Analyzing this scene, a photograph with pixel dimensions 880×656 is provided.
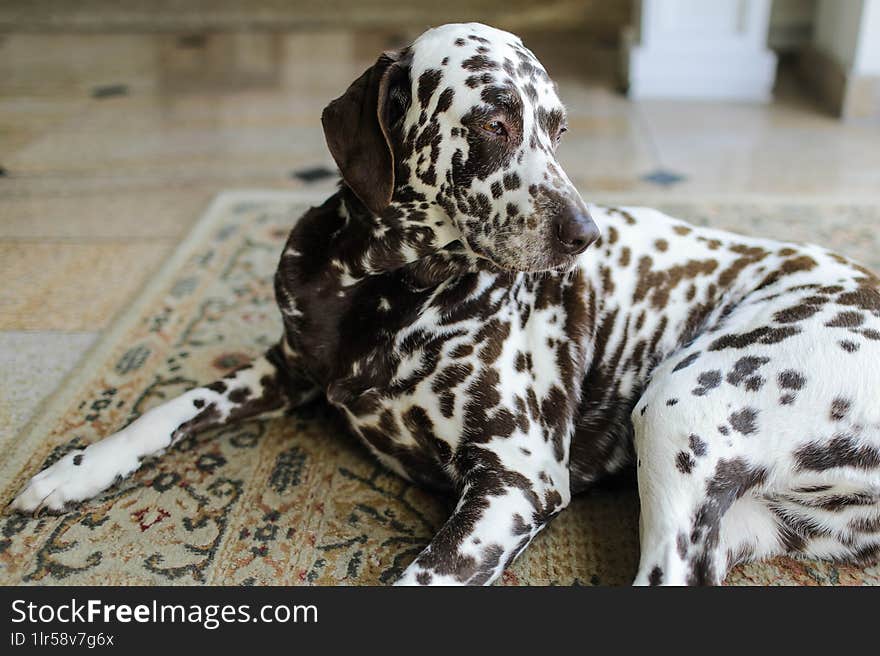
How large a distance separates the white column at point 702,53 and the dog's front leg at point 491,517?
366 centimetres

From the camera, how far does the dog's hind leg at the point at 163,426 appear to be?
1.87 meters

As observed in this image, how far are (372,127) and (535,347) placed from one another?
0.56m

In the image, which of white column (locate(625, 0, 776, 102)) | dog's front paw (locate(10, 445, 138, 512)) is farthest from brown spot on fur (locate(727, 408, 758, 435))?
white column (locate(625, 0, 776, 102))

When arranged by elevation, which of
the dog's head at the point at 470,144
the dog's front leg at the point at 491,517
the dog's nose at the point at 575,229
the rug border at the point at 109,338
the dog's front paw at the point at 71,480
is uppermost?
the dog's head at the point at 470,144

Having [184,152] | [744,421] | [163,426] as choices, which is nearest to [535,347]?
[744,421]

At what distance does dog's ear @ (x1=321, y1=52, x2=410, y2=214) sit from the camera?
1.66 m

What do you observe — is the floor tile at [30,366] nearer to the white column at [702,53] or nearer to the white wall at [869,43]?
the white column at [702,53]

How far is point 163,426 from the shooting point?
1.98 meters

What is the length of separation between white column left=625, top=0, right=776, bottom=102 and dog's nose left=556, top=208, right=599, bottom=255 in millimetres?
3564

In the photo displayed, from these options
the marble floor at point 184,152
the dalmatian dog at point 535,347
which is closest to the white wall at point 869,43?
the marble floor at point 184,152

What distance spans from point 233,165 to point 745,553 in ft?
9.54
